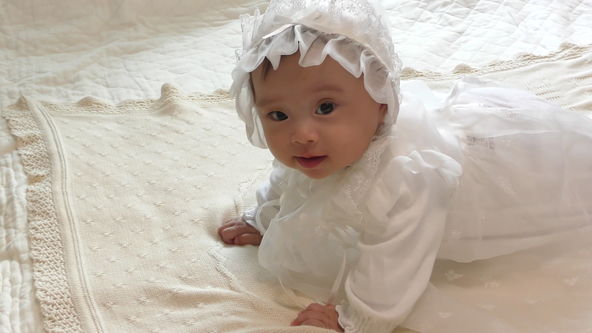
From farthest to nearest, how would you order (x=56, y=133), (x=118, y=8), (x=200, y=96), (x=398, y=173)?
1. (x=118, y=8)
2. (x=200, y=96)
3. (x=56, y=133)
4. (x=398, y=173)

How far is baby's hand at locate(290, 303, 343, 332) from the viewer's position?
954mm

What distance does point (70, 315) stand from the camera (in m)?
0.98

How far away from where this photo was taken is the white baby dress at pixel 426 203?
94 centimetres

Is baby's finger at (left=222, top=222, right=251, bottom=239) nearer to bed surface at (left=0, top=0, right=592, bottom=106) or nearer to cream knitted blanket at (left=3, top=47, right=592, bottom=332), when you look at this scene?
cream knitted blanket at (left=3, top=47, right=592, bottom=332)

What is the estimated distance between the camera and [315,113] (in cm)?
92

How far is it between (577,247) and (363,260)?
37cm

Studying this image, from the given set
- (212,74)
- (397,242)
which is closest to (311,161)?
(397,242)

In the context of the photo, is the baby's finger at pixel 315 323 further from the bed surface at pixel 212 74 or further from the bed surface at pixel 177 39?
the bed surface at pixel 177 39

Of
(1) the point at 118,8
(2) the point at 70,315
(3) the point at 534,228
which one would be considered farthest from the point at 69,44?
(3) the point at 534,228

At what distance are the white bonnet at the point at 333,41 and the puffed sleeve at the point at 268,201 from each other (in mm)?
209

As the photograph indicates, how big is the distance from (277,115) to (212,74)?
786mm

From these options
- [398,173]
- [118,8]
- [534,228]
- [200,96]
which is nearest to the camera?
[398,173]

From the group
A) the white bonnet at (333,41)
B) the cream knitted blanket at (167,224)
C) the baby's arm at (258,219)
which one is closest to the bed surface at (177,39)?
the cream knitted blanket at (167,224)

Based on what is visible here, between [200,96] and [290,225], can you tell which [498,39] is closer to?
[200,96]
